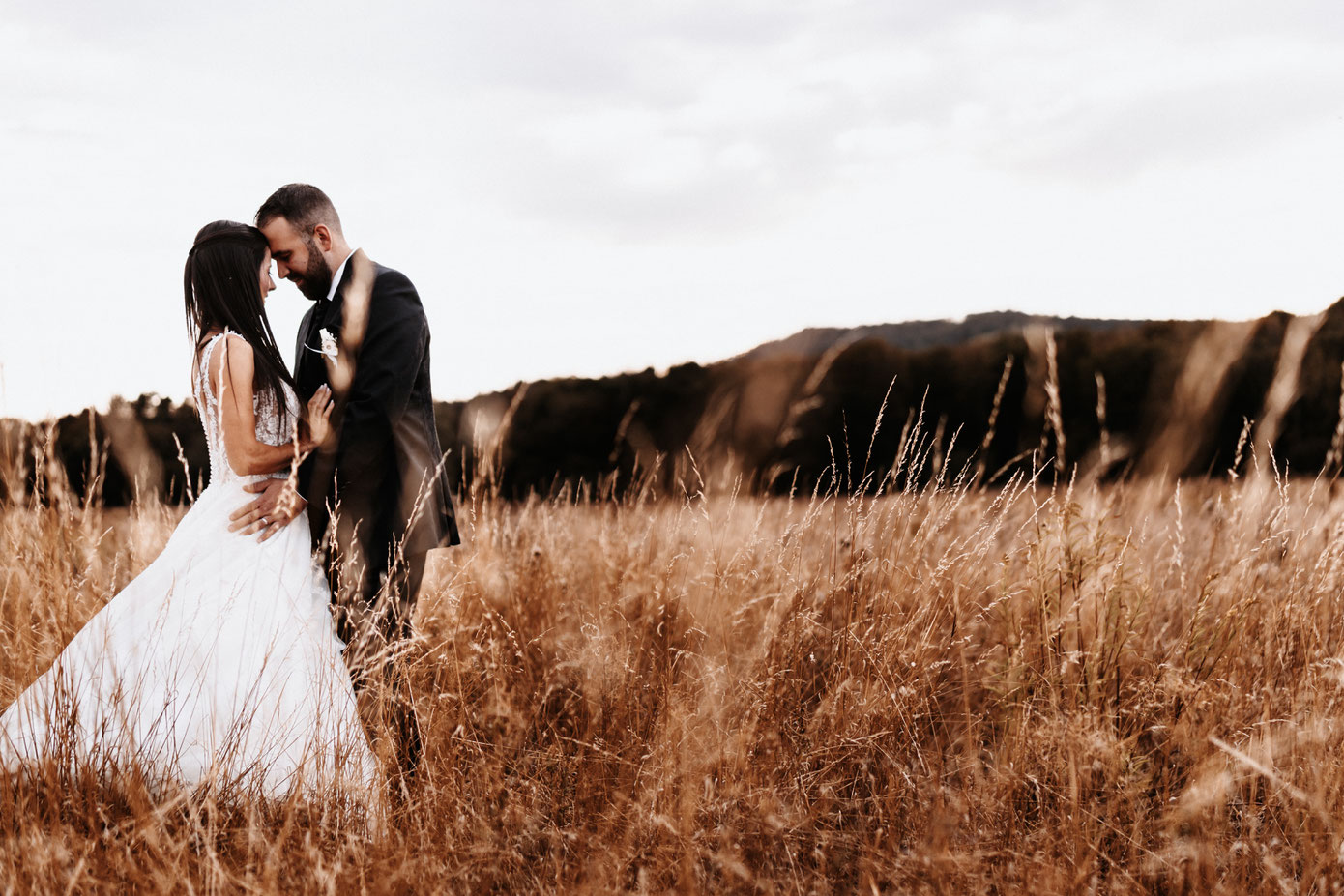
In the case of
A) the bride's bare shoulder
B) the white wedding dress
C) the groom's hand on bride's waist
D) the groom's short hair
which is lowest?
the white wedding dress

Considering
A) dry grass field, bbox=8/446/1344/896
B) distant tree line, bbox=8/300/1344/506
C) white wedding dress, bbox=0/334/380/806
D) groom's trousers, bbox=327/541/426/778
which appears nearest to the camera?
dry grass field, bbox=8/446/1344/896

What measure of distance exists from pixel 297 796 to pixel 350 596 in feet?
2.40

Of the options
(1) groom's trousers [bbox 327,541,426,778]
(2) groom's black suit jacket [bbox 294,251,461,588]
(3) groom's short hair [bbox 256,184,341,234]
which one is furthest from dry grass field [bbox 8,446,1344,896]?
(3) groom's short hair [bbox 256,184,341,234]

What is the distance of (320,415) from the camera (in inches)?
98.4

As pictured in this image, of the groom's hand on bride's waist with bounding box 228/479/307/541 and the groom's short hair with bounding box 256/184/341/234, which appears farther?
the groom's short hair with bounding box 256/184/341/234

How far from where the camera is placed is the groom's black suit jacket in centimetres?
254

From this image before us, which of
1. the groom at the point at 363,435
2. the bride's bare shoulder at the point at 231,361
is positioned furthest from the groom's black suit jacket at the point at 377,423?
the bride's bare shoulder at the point at 231,361

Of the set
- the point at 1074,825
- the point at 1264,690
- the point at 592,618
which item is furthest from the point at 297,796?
the point at 1264,690

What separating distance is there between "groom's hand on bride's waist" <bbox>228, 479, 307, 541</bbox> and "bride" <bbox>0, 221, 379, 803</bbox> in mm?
33

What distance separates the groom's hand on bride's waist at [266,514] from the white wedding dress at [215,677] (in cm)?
3

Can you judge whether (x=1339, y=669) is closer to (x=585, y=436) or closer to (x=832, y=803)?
(x=832, y=803)

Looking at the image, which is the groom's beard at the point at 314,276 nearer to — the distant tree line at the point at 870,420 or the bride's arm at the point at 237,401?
the bride's arm at the point at 237,401

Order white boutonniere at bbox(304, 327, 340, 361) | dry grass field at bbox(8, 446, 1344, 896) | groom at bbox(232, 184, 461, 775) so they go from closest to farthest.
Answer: dry grass field at bbox(8, 446, 1344, 896)
groom at bbox(232, 184, 461, 775)
white boutonniere at bbox(304, 327, 340, 361)

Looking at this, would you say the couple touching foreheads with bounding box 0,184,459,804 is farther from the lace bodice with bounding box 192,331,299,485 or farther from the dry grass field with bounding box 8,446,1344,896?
the dry grass field with bounding box 8,446,1344,896
